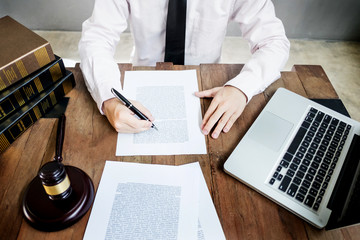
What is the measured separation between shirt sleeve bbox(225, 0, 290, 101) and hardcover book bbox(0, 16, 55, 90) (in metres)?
0.60

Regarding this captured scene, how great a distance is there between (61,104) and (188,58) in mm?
662

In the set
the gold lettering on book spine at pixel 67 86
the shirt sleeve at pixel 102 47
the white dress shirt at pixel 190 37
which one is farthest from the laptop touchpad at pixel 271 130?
the gold lettering on book spine at pixel 67 86

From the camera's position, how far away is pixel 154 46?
4.10 feet

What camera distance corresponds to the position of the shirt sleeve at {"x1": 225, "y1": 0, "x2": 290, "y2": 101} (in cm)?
91

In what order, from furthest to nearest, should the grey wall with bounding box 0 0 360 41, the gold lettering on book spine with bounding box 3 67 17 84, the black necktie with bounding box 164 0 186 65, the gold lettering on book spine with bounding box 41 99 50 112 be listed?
the grey wall with bounding box 0 0 360 41, the black necktie with bounding box 164 0 186 65, the gold lettering on book spine with bounding box 41 99 50 112, the gold lettering on book spine with bounding box 3 67 17 84

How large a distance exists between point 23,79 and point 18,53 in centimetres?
7

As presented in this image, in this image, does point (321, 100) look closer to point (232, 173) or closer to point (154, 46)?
point (232, 173)

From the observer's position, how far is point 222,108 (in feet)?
2.73

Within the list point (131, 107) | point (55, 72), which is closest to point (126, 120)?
point (131, 107)

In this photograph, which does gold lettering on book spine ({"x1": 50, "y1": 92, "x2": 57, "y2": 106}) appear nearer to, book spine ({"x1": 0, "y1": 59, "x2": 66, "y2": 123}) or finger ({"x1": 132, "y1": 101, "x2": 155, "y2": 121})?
book spine ({"x1": 0, "y1": 59, "x2": 66, "y2": 123})

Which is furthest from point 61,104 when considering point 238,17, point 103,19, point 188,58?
point 238,17

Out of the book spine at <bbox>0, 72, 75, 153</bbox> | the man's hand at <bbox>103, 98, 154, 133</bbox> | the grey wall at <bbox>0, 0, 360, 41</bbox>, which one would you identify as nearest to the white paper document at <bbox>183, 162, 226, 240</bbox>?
the man's hand at <bbox>103, 98, 154, 133</bbox>

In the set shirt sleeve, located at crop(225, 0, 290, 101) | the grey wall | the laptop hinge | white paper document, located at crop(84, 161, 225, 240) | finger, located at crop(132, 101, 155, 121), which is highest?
shirt sleeve, located at crop(225, 0, 290, 101)

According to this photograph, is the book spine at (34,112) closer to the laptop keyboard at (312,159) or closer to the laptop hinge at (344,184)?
the laptop keyboard at (312,159)
